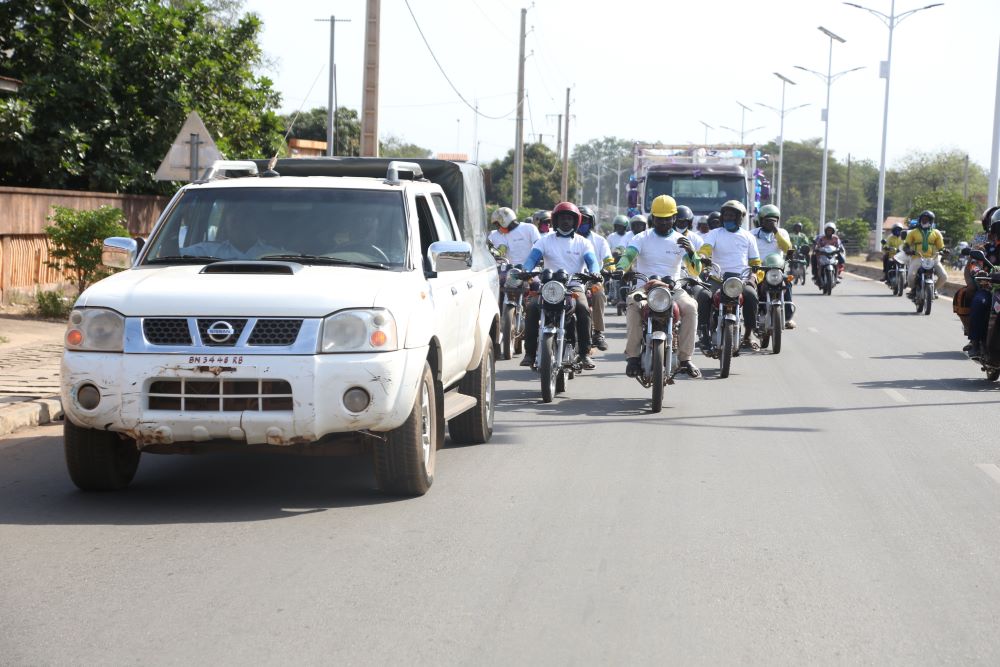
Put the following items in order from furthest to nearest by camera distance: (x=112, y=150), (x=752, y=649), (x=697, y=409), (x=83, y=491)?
(x=112, y=150), (x=697, y=409), (x=83, y=491), (x=752, y=649)

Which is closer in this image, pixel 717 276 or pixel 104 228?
pixel 717 276

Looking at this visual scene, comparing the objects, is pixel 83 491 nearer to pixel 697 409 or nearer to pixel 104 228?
pixel 697 409

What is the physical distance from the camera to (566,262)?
14000mm

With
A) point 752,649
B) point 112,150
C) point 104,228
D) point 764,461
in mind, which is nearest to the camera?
point 752,649

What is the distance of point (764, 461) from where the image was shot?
32.4ft

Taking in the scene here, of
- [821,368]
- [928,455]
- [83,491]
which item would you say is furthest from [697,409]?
[83,491]

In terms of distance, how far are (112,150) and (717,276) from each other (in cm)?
1361

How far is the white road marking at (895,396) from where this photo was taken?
13.8 meters

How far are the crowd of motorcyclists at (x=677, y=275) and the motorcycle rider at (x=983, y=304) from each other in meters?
0.01

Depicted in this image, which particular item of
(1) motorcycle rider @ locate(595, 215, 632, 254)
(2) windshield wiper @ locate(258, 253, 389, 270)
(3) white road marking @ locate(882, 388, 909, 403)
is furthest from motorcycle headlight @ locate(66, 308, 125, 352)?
(1) motorcycle rider @ locate(595, 215, 632, 254)

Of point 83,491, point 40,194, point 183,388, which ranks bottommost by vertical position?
point 83,491

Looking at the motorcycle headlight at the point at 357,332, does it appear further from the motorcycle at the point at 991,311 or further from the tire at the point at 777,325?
the tire at the point at 777,325

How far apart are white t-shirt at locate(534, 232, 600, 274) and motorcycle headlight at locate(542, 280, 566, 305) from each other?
767mm

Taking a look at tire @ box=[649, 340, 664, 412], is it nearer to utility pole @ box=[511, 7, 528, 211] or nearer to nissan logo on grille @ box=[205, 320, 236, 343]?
nissan logo on grille @ box=[205, 320, 236, 343]
